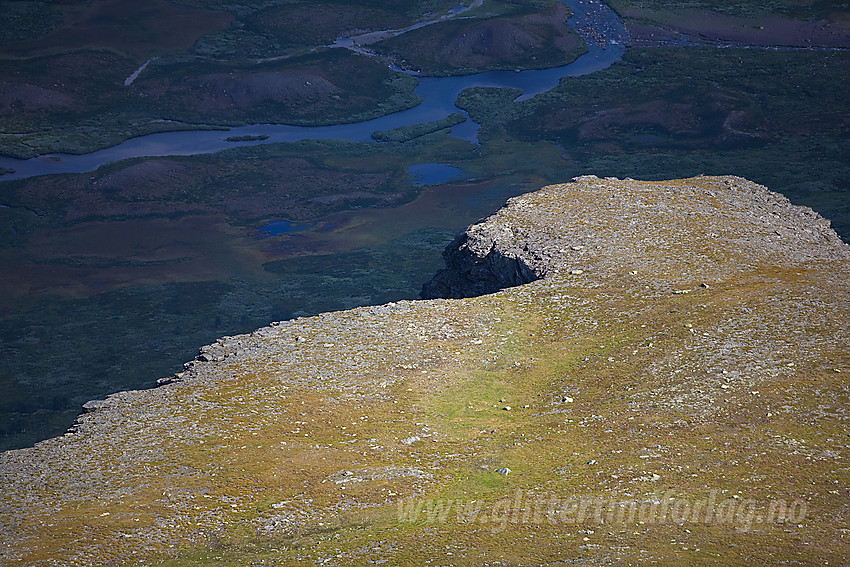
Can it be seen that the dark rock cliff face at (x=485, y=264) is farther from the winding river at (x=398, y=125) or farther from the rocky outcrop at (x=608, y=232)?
the winding river at (x=398, y=125)

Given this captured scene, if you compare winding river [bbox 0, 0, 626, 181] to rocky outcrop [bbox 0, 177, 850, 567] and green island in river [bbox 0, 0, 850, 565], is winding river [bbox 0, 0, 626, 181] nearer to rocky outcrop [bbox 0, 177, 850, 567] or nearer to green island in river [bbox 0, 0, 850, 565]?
green island in river [bbox 0, 0, 850, 565]

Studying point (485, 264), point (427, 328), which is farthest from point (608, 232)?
point (427, 328)

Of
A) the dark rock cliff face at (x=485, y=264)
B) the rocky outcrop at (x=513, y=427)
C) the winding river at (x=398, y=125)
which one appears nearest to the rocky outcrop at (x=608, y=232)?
the dark rock cliff face at (x=485, y=264)

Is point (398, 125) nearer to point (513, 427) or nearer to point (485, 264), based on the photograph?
point (485, 264)

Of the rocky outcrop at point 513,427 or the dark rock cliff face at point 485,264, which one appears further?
the dark rock cliff face at point 485,264

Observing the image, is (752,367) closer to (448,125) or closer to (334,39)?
(448,125)

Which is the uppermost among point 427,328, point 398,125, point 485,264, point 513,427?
point 485,264

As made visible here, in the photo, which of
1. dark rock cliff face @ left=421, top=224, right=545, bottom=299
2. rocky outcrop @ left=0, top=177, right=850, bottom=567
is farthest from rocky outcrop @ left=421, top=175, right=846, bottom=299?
rocky outcrop @ left=0, top=177, right=850, bottom=567

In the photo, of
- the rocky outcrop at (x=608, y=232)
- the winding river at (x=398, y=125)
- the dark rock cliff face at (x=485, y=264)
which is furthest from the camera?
the winding river at (x=398, y=125)
